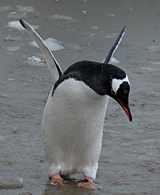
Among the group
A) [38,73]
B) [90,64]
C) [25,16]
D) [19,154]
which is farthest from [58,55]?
[90,64]

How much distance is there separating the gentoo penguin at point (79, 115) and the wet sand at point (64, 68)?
14cm

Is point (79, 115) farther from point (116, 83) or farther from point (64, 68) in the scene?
point (64, 68)

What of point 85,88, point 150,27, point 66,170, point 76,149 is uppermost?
point 85,88

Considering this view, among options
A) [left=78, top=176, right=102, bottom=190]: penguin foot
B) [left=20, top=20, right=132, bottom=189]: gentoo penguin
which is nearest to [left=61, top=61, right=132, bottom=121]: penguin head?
[left=20, top=20, right=132, bottom=189]: gentoo penguin

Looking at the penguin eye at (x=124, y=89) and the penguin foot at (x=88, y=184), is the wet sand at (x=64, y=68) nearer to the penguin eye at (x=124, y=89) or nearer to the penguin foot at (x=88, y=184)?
the penguin foot at (x=88, y=184)

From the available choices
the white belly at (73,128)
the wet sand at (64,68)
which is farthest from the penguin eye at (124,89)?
the wet sand at (64,68)

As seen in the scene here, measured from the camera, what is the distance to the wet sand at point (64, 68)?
2.60 meters

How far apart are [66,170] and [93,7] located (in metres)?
4.80

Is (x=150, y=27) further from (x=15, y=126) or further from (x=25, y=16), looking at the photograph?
(x=15, y=126)

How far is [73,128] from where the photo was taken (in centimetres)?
235

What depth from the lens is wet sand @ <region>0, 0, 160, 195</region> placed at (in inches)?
103

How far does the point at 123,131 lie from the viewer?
3381 millimetres

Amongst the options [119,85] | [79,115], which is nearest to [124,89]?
[119,85]

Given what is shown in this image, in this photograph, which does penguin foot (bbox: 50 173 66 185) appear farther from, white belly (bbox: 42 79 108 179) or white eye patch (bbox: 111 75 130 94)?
white eye patch (bbox: 111 75 130 94)
